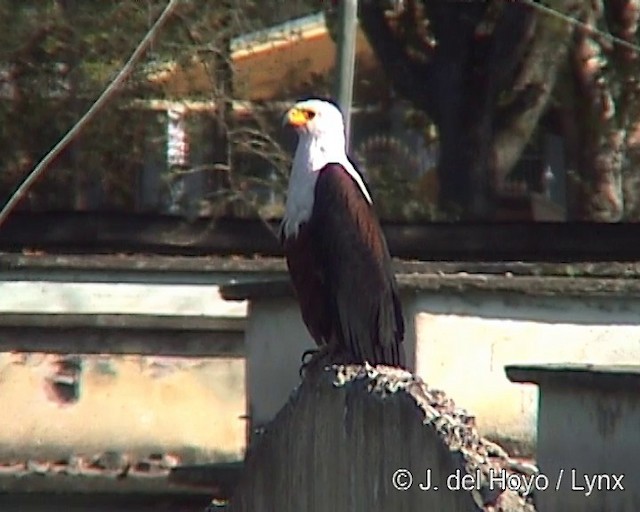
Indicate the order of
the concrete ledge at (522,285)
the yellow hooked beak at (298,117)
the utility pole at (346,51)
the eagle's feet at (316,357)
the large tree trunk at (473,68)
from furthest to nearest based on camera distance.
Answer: the large tree trunk at (473,68), the utility pole at (346,51), the concrete ledge at (522,285), the yellow hooked beak at (298,117), the eagle's feet at (316,357)

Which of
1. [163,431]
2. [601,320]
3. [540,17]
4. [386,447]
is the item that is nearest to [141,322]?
[163,431]

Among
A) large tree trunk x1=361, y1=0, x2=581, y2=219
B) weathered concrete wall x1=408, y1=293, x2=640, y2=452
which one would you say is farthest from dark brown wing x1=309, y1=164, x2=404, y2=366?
large tree trunk x1=361, y1=0, x2=581, y2=219

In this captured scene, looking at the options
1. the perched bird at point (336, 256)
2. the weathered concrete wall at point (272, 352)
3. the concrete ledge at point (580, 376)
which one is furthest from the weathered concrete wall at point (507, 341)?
the concrete ledge at point (580, 376)

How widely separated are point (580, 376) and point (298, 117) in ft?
4.99

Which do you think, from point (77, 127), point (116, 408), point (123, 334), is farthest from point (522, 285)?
point (77, 127)

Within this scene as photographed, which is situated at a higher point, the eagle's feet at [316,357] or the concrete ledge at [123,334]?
the eagle's feet at [316,357]

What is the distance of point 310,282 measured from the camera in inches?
261

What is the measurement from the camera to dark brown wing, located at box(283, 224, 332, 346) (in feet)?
21.7

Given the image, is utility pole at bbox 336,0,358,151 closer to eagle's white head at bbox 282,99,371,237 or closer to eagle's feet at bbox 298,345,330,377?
eagle's white head at bbox 282,99,371,237

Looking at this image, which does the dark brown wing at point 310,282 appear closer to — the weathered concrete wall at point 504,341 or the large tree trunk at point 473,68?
the weathered concrete wall at point 504,341

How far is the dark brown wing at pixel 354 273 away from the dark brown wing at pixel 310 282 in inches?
1.0

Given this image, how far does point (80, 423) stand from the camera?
31.9 feet

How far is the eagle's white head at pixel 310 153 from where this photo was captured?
6641 millimetres

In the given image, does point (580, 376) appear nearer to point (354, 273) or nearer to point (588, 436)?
point (588, 436)
